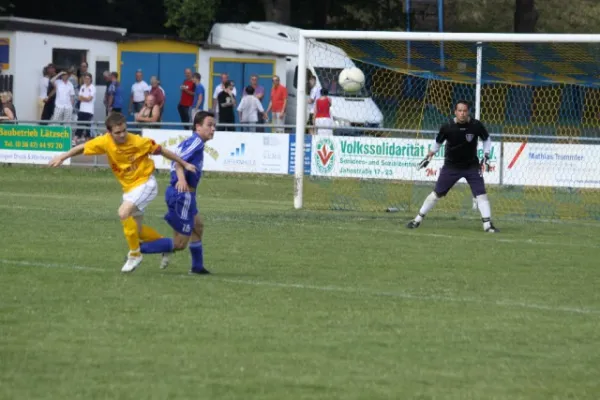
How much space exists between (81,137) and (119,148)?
712 inches

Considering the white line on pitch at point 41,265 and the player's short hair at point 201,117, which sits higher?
the player's short hair at point 201,117

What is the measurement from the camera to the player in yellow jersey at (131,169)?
12.1m

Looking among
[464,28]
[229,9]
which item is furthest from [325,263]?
[464,28]

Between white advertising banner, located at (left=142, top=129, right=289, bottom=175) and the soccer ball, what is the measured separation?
5.91 feet

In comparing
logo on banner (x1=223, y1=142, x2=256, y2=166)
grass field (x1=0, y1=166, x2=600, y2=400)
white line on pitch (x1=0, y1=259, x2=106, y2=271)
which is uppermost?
logo on banner (x1=223, y1=142, x2=256, y2=166)

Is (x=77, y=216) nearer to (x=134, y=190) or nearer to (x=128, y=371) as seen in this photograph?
(x=134, y=190)

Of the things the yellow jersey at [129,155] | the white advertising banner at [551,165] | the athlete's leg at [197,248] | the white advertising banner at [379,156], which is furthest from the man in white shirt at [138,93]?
the yellow jersey at [129,155]

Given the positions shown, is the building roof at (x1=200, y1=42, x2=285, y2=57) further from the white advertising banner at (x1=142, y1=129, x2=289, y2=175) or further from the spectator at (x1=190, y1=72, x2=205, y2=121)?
the white advertising banner at (x1=142, y1=129, x2=289, y2=175)

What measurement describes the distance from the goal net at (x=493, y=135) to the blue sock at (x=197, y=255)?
343 inches

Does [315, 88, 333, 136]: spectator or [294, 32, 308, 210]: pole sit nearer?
[294, 32, 308, 210]: pole

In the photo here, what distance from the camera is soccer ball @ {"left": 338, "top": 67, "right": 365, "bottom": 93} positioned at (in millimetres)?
28188

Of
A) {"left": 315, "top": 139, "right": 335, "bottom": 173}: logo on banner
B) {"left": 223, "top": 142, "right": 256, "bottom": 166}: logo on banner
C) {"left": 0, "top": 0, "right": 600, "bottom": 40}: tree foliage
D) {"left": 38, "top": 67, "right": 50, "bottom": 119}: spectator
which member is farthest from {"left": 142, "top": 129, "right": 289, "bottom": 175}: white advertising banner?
{"left": 0, "top": 0, "right": 600, "bottom": 40}: tree foliage

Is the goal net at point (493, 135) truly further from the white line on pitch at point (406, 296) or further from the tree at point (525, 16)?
the tree at point (525, 16)

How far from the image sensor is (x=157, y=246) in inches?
484
